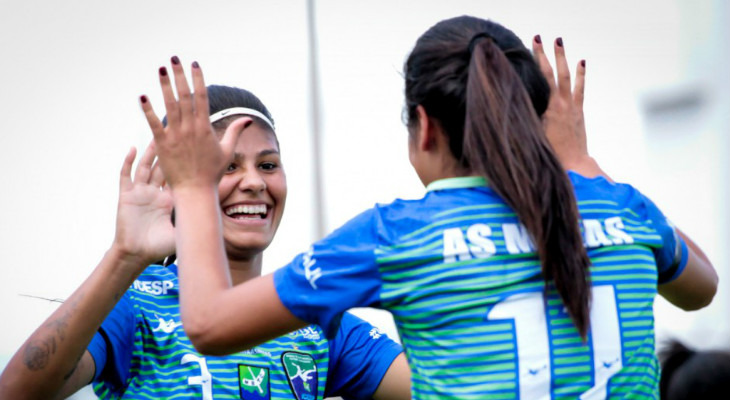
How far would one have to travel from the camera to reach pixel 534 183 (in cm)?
146

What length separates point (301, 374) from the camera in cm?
219

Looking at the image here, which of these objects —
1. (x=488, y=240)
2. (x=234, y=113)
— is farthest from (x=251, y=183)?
(x=488, y=240)

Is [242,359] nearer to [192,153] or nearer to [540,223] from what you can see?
[192,153]

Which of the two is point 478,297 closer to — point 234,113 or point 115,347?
point 115,347

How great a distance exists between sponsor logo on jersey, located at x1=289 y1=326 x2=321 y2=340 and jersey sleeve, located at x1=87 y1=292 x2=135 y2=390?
39 centimetres

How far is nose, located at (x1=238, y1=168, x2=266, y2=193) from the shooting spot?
7.50ft

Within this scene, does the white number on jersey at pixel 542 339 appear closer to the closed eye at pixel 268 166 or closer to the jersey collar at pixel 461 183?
the jersey collar at pixel 461 183

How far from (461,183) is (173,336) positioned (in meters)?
0.88

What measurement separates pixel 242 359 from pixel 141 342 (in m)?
0.23

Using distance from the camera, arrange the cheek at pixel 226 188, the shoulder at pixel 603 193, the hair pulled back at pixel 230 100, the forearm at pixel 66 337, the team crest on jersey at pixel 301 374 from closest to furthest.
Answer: the shoulder at pixel 603 193 → the forearm at pixel 66 337 → the team crest on jersey at pixel 301 374 → the cheek at pixel 226 188 → the hair pulled back at pixel 230 100

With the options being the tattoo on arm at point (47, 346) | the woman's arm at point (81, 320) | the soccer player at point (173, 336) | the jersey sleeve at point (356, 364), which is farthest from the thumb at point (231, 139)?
the jersey sleeve at point (356, 364)

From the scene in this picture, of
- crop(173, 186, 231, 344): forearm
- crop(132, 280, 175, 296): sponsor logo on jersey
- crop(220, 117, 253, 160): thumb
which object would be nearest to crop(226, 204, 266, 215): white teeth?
crop(132, 280, 175, 296): sponsor logo on jersey

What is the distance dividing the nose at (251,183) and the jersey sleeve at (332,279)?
0.81 metres

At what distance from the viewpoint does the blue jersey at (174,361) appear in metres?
2.05
